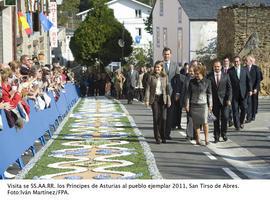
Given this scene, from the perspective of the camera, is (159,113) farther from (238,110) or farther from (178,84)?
(238,110)

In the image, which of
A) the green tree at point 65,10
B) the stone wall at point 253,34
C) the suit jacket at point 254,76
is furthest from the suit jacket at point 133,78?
the green tree at point 65,10

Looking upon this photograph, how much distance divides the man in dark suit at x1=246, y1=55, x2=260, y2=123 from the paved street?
122 cm

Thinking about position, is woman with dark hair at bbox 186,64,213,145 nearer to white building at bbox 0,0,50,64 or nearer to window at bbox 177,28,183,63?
white building at bbox 0,0,50,64

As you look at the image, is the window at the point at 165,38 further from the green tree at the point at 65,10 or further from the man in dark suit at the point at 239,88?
the man in dark suit at the point at 239,88

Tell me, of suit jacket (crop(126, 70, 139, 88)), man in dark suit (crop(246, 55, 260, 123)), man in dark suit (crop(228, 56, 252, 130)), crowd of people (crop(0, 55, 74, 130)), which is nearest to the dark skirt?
man in dark suit (crop(228, 56, 252, 130))

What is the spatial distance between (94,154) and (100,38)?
5753 cm

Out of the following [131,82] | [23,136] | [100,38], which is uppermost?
[100,38]

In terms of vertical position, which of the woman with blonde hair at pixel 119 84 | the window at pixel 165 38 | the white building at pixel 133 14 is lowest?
the woman with blonde hair at pixel 119 84

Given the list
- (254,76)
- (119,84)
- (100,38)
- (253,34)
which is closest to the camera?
(254,76)

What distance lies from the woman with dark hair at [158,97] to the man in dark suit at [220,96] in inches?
45.5

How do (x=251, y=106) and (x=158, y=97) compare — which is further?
(x=251, y=106)

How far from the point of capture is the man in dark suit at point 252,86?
19.7m

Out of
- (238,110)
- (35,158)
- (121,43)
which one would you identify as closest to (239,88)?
(238,110)

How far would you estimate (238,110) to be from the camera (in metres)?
18.6
